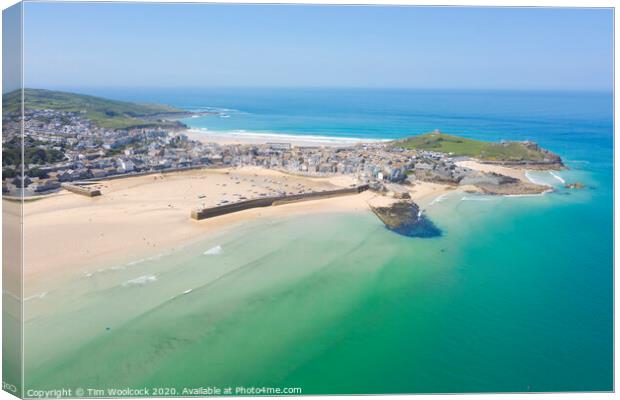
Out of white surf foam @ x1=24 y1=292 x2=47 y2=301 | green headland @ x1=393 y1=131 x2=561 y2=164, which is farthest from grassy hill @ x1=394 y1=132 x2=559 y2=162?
white surf foam @ x1=24 y1=292 x2=47 y2=301

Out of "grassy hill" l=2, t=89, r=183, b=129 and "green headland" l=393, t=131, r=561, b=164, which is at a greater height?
"grassy hill" l=2, t=89, r=183, b=129

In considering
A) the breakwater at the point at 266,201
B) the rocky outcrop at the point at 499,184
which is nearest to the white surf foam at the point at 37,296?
the breakwater at the point at 266,201

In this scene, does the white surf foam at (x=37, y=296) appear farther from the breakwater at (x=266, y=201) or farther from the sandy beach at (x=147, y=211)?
the breakwater at (x=266, y=201)

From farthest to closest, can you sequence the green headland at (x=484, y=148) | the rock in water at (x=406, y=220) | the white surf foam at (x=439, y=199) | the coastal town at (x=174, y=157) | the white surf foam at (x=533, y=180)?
the green headland at (x=484, y=148)
the white surf foam at (x=533, y=180)
the white surf foam at (x=439, y=199)
the coastal town at (x=174, y=157)
the rock in water at (x=406, y=220)

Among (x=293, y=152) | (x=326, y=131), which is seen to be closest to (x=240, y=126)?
(x=326, y=131)

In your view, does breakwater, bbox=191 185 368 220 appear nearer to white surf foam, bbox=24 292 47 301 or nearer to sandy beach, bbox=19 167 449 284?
sandy beach, bbox=19 167 449 284
